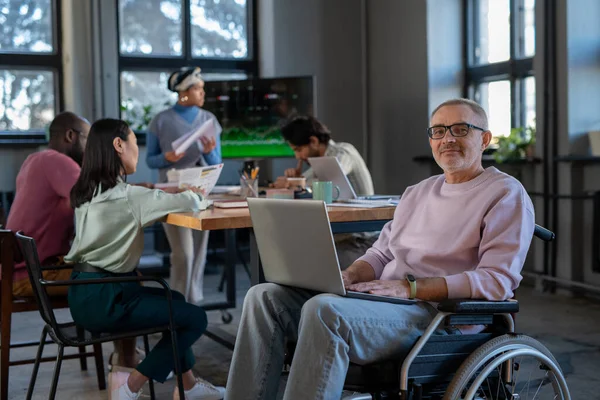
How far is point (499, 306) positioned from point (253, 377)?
26.6 inches

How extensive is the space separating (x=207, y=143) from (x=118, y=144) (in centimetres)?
169

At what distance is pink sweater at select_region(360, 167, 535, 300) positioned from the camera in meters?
1.99

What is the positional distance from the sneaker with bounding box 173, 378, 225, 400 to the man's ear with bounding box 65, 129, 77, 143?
4.03ft

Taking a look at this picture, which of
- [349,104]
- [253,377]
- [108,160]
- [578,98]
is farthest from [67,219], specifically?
[349,104]

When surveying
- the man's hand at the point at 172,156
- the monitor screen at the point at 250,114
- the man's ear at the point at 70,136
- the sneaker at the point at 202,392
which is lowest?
the sneaker at the point at 202,392

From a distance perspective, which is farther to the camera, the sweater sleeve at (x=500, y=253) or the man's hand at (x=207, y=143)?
the man's hand at (x=207, y=143)

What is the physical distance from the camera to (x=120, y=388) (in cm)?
268

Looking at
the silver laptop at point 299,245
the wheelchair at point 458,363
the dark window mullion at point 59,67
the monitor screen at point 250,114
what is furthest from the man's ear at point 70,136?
the dark window mullion at point 59,67

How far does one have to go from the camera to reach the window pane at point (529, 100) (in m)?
5.69

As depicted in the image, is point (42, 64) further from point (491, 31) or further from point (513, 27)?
point (513, 27)

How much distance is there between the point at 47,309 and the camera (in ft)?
8.02

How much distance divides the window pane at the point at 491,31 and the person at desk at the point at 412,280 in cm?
394

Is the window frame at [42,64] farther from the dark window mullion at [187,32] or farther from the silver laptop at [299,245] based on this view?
the silver laptop at [299,245]

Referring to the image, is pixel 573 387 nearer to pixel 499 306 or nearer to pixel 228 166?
pixel 499 306
